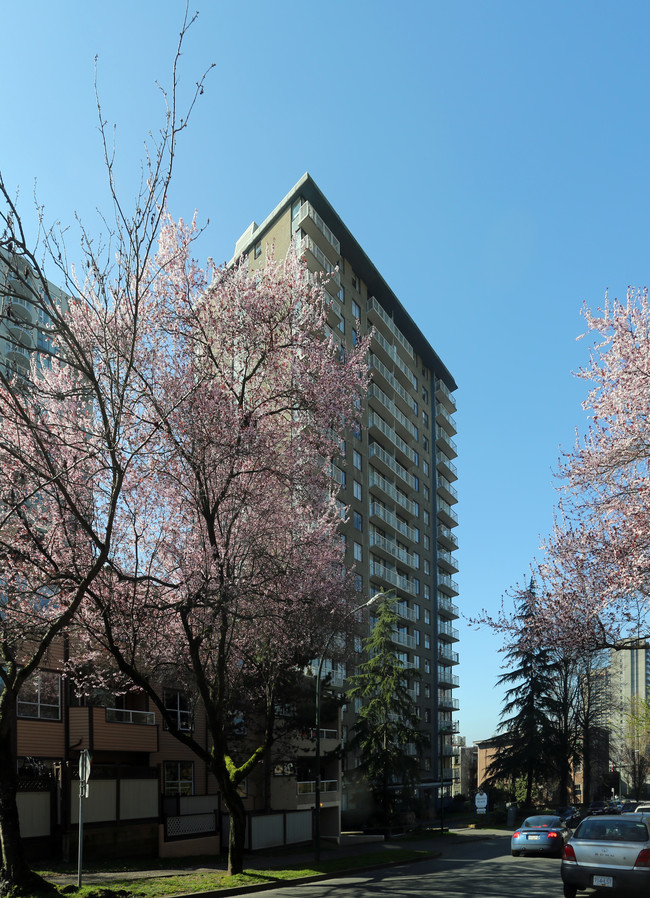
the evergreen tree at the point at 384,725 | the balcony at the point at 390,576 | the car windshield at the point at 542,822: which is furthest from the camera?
the balcony at the point at 390,576

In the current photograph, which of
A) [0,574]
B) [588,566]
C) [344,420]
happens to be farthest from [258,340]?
[588,566]

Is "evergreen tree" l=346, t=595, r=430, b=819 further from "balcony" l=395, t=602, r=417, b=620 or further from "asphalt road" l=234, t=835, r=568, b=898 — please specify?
"balcony" l=395, t=602, r=417, b=620

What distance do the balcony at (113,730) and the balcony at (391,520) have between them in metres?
33.5

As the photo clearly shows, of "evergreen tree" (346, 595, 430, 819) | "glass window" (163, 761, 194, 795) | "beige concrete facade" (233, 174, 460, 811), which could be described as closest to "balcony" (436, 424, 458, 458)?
"beige concrete facade" (233, 174, 460, 811)

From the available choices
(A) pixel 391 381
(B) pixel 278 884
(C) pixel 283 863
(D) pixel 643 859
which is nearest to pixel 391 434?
(A) pixel 391 381

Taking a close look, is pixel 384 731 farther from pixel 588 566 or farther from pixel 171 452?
pixel 171 452

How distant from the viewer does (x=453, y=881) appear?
750 inches

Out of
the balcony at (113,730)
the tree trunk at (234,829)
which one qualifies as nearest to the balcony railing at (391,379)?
the balcony at (113,730)

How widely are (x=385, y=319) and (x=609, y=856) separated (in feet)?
185

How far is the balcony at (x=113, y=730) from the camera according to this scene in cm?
2625

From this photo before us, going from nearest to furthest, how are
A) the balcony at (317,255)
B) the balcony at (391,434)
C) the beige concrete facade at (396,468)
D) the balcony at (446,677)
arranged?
1. the balcony at (317,255)
2. the beige concrete facade at (396,468)
3. the balcony at (391,434)
4. the balcony at (446,677)

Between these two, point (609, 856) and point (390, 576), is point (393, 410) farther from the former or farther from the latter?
point (609, 856)

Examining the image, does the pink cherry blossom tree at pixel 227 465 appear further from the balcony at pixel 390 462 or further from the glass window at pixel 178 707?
the balcony at pixel 390 462

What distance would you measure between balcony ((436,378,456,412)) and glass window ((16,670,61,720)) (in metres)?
62.6
